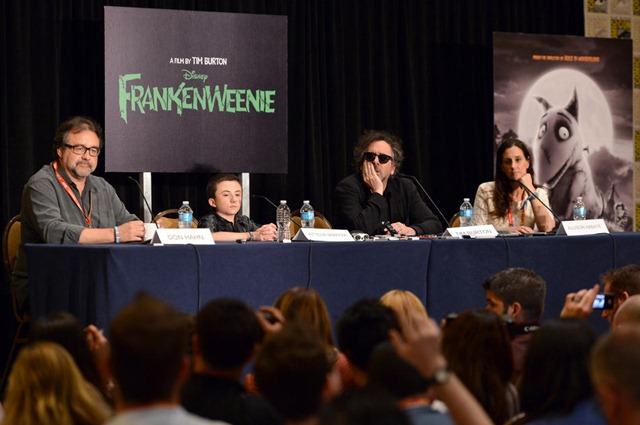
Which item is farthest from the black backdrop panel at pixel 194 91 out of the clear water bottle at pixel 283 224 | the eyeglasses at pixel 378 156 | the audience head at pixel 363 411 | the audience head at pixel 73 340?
the audience head at pixel 363 411

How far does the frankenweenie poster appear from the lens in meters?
6.78

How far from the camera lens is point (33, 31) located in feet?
19.2

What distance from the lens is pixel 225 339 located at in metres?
2.02

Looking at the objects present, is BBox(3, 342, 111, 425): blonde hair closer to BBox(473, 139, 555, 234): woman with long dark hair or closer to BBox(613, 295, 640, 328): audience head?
BBox(613, 295, 640, 328): audience head

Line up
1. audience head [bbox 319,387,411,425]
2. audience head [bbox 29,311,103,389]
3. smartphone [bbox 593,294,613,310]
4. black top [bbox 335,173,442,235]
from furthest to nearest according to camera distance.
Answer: black top [bbox 335,173,442,235]
smartphone [bbox 593,294,613,310]
audience head [bbox 29,311,103,389]
audience head [bbox 319,387,411,425]

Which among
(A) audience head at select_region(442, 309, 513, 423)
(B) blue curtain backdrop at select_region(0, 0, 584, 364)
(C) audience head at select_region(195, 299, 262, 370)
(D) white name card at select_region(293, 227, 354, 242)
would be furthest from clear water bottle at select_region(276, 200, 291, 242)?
(C) audience head at select_region(195, 299, 262, 370)

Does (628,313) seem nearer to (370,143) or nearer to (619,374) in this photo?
(619,374)

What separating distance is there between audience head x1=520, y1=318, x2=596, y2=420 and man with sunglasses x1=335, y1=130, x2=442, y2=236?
2.89 meters

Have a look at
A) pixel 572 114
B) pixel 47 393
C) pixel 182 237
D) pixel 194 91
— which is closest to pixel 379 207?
pixel 182 237

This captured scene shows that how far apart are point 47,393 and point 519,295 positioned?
6.07 feet

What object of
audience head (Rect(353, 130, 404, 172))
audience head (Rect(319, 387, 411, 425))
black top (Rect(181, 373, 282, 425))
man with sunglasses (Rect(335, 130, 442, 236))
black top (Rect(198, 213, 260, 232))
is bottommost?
black top (Rect(181, 373, 282, 425))

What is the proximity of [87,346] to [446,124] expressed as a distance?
5.09 meters

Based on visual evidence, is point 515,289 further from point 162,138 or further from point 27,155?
point 27,155

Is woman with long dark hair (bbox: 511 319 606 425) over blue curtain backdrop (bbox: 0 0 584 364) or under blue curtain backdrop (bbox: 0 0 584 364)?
under
